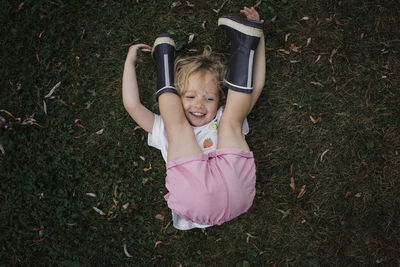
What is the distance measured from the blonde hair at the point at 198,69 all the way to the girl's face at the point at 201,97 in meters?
0.05

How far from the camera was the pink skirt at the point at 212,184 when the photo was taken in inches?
100

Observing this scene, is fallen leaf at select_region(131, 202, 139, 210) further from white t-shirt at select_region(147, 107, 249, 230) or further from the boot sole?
the boot sole

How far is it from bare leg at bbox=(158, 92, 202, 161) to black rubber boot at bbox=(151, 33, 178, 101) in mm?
74

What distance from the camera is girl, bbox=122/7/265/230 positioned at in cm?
258

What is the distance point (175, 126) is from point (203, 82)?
554mm

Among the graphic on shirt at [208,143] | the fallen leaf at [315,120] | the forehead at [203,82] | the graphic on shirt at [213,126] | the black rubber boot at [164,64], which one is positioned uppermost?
the black rubber boot at [164,64]

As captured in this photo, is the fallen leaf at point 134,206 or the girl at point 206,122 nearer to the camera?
the girl at point 206,122

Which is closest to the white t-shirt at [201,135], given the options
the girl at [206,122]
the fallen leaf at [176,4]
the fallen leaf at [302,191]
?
the girl at [206,122]

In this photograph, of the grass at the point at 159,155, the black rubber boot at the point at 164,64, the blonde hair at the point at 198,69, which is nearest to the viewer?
the black rubber boot at the point at 164,64

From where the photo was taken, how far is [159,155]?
3510mm

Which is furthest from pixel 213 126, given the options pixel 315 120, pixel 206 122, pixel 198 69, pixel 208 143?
pixel 315 120

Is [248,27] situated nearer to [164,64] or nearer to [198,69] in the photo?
[198,69]

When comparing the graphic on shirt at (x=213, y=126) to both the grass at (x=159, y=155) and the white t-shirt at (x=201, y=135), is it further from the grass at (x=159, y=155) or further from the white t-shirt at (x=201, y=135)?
the grass at (x=159, y=155)

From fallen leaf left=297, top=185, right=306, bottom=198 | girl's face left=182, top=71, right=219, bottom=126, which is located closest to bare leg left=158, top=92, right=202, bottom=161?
girl's face left=182, top=71, right=219, bottom=126
